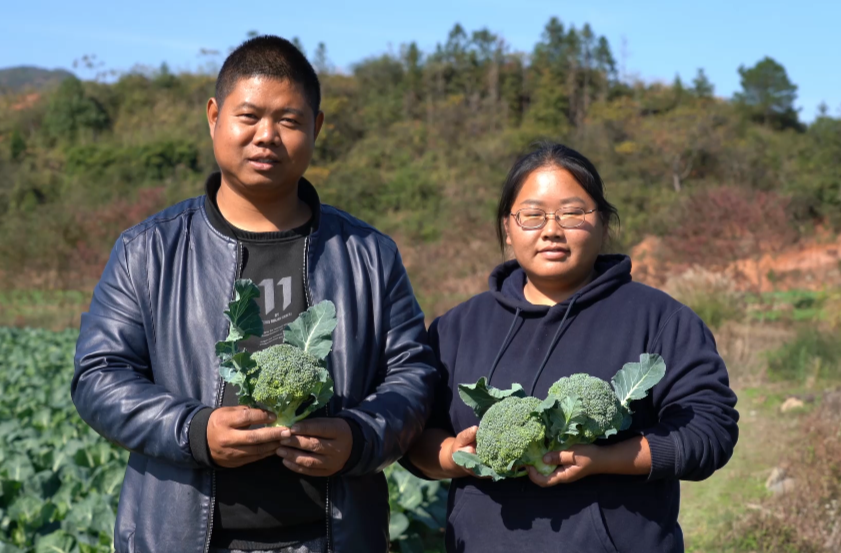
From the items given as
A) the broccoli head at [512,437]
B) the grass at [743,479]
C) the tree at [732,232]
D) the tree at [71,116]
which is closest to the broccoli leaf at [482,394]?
the broccoli head at [512,437]

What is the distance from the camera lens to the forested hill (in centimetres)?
2689

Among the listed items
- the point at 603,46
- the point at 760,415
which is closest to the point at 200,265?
the point at 760,415

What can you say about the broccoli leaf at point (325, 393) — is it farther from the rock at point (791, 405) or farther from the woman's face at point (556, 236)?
the rock at point (791, 405)

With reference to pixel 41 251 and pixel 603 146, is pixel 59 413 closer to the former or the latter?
pixel 41 251

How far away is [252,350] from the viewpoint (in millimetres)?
2426

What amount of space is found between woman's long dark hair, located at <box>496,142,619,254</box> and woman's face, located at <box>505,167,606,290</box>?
0.8 inches

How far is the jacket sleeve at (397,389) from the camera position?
2275 mm

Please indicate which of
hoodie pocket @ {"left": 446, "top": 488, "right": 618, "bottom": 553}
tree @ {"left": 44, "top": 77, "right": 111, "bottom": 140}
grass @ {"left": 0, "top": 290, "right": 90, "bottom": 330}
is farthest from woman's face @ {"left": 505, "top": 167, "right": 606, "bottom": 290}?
tree @ {"left": 44, "top": 77, "right": 111, "bottom": 140}

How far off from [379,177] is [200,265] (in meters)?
35.8

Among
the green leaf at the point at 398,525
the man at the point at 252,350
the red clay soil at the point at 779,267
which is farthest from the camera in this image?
the red clay soil at the point at 779,267

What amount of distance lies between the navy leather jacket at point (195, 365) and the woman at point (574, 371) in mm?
210

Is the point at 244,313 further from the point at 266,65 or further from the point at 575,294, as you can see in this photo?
the point at 575,294

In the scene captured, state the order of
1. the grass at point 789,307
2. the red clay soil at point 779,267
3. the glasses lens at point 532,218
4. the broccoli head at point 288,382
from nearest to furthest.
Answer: the broccoli head at point 288,382, the glasses lens at point 532,218, the grass at point 789,307, the red clay soil at point 779,267

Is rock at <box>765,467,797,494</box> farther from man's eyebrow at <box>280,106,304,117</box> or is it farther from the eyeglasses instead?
man's eyebrow at <box>280,106,304,117</box>
